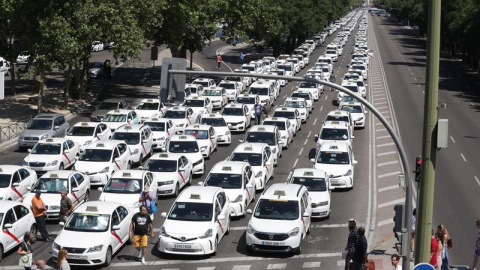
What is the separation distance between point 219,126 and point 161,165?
10717 millimetres

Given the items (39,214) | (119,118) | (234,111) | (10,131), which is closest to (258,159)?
(39,214)

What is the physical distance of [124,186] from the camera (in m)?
28.0

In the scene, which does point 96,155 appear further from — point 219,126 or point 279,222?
point 279,222

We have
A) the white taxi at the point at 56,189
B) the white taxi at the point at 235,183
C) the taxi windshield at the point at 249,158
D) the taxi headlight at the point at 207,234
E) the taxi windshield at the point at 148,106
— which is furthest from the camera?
the taxi windshield at the point at 148,106

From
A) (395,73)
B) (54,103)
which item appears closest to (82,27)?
(54,103)

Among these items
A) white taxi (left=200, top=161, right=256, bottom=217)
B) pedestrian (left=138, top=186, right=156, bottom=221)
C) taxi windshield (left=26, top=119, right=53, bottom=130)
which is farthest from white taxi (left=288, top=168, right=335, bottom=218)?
taxi windshield (left=26, top=119, right=53, bottom=130)

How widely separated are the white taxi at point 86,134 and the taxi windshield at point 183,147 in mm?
4335

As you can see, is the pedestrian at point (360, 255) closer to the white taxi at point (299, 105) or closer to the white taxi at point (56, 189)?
the white taxi at point (56, 189)

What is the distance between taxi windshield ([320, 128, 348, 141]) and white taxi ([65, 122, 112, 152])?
10352 millimetres

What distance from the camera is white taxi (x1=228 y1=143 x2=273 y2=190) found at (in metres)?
32.1

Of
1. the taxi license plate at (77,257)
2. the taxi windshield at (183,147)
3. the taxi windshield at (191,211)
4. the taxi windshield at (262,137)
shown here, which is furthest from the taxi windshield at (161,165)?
the taxi license plate at (77,257)

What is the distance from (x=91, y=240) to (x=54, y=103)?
113 feet

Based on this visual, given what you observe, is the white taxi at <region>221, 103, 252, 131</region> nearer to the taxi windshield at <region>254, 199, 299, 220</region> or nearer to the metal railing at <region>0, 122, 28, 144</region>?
the metal railing at <region>0, 122, 28, 144</region>

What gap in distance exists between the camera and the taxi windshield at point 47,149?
113 ft
